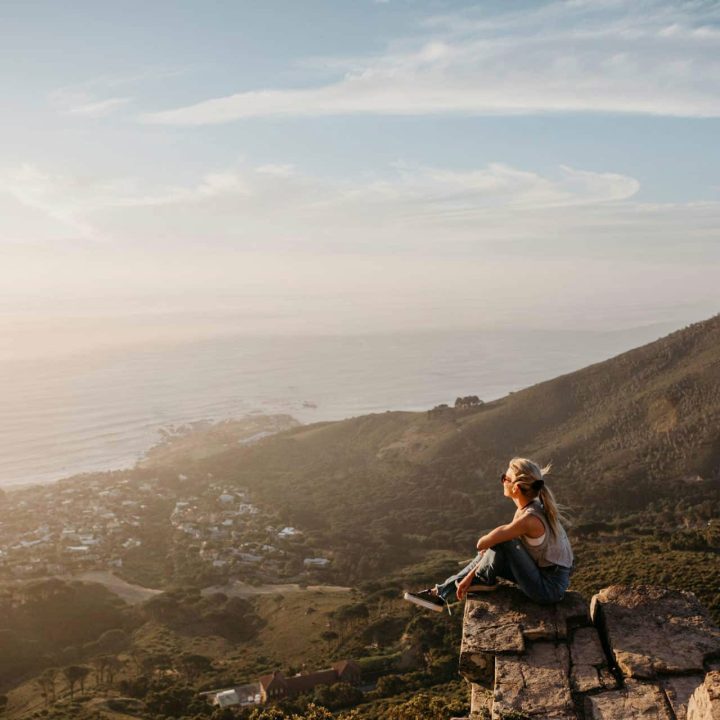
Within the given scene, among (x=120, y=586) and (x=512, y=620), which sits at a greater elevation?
(x=512, y=620)

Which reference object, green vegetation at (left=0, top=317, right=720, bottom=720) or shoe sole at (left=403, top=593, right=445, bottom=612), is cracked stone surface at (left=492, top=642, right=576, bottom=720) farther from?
green vegetation at (left=0, top=317, right=720, bottom=720)

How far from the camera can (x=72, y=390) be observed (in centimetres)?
14362

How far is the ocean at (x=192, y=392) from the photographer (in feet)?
329

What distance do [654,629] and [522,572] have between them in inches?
47.4

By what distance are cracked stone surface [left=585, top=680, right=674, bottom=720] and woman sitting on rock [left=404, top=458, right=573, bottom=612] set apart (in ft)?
3.18

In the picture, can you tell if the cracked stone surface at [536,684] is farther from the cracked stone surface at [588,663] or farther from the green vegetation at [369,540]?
the green vegetation at [369,540]

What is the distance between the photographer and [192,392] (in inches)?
5822

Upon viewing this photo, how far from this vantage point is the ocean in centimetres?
10038

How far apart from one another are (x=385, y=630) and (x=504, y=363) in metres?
153

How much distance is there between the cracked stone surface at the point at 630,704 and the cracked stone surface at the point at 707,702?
47 centimetres

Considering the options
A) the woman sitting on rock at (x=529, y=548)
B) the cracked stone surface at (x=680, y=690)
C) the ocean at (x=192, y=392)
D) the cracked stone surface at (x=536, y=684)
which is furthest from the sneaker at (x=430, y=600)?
the ocean at (x=192, y=392)

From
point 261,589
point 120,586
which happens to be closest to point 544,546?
point 261,589

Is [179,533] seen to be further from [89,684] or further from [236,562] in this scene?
[89,684]

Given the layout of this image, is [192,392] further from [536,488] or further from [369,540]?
[536,488]
